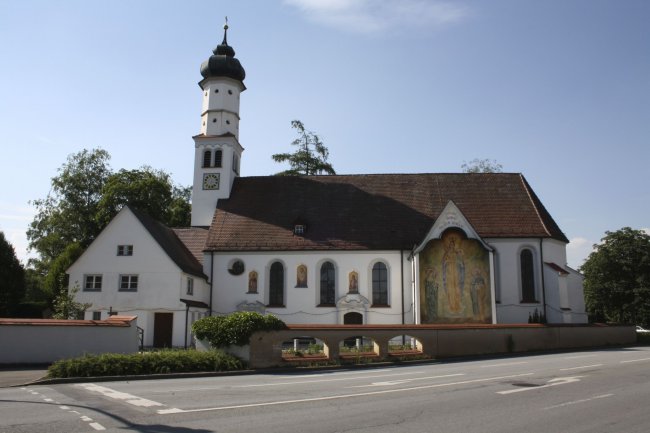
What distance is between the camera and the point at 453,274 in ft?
106

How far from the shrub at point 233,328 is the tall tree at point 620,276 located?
45.6 m

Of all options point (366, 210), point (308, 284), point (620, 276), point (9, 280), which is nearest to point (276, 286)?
point (308, 284)

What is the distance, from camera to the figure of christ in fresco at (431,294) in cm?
3167

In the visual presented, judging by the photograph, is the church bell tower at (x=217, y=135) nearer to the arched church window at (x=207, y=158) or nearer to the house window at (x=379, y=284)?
the arched church window at (x=207, y=158)

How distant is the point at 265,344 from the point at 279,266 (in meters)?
14.2

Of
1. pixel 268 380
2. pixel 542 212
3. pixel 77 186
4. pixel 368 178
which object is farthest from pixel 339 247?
pixel 77 186

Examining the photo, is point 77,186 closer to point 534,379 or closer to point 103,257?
point 103,257

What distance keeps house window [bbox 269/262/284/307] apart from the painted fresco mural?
865 centimetres

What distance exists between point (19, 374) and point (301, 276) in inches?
715

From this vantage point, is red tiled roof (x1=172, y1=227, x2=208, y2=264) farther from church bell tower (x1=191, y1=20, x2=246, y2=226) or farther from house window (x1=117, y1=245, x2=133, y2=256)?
house window (x1=117, y1=245, x2=133, y2=256)

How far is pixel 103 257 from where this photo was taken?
108 feet

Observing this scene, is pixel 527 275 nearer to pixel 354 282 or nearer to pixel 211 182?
pixel 354 282

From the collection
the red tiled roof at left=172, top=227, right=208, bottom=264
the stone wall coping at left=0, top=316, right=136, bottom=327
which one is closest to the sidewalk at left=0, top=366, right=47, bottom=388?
the stone wall coping at left=0, top=316, right=136, bottom=327

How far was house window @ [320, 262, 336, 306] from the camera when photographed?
34.7 meters
